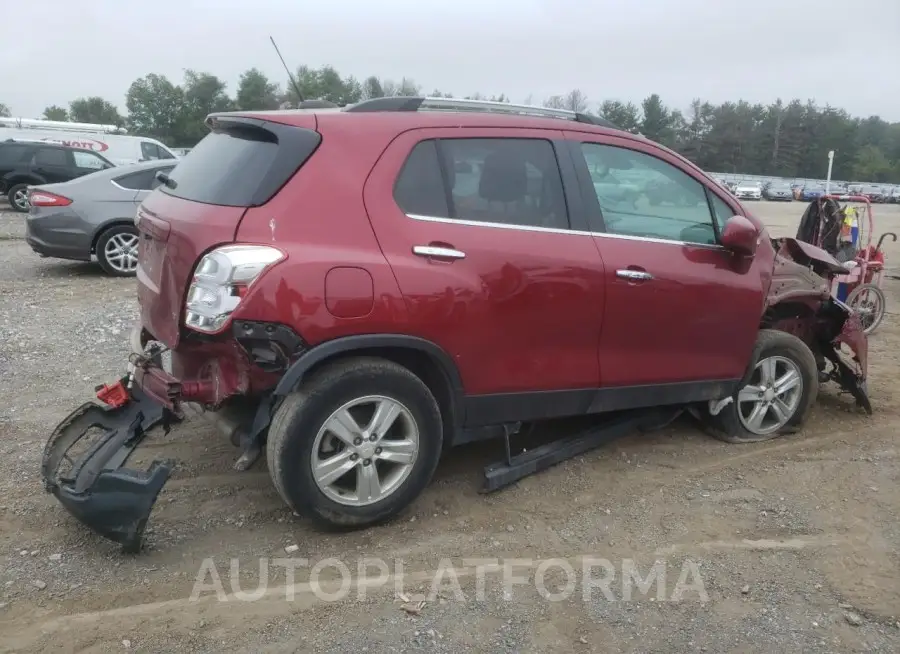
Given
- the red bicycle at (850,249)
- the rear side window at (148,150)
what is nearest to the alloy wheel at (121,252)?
the red bicycle at (850,249)

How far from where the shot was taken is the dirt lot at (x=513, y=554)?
2873mm

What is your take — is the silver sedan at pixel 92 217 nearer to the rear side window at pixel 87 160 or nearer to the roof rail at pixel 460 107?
the roof rail at pixel 460 107

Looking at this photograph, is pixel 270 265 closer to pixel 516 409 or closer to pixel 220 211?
pixel 220 211

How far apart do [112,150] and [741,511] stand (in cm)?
2324

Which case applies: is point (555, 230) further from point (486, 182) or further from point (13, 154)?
point (13, 154)

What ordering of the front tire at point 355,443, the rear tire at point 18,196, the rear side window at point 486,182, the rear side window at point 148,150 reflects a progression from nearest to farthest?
the front tire at point 355,443
the rear side window at point 486,182
the rear tire at point 18,196
the rear side window at point 148,150

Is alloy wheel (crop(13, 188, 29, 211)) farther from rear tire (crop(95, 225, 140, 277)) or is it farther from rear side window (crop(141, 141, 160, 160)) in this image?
rear tire (crop(95, 225, 140, 277))

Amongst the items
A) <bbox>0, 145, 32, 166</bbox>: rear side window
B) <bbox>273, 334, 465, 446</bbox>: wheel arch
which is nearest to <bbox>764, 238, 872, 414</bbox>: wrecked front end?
<bbox>273, 334, 465, 446</bbox>: wheel arch

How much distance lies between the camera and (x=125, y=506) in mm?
3102

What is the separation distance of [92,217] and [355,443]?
7462 mm

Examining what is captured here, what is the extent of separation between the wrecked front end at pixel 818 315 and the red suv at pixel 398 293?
764 millimetres

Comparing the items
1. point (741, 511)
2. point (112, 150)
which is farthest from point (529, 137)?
point (112, 150)

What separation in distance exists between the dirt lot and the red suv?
0.92 ft

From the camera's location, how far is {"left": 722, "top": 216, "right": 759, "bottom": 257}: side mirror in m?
4.16
